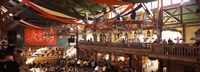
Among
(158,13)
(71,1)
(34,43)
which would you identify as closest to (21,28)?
(34,43)

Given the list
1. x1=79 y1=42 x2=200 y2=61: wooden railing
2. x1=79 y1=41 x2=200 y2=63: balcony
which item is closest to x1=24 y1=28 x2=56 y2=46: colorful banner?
x1=79 y1=41 x2=200 y2=63: balcony

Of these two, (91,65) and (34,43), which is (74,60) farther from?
(34,43)

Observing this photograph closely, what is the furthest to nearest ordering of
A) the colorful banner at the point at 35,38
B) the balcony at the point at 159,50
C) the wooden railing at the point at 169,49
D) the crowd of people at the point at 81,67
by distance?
the colorful banner at the point at 35,38
the crowd of people at the point at 81,67
the balcony at the point at 159,50
the wooden railing at the point at 169,49

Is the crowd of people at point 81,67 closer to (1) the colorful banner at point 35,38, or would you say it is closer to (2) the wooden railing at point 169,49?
(2) the wooden railing at point 169,49

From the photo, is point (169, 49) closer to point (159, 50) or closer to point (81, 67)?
point (159, 50)

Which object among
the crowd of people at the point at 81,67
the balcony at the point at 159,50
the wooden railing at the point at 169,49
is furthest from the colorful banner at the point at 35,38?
the wooden railing at the point at 169,49

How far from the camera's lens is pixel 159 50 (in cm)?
1052

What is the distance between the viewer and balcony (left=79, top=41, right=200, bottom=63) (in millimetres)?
8565

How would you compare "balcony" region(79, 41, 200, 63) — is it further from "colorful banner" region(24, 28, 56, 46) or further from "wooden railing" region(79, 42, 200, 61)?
"colorful banner" region(24, 28, 56, 46)

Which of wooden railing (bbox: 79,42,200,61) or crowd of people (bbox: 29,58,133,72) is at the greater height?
wooden railing (bbox: 79,42,200,61)

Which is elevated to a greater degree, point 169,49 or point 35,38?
point 35,38

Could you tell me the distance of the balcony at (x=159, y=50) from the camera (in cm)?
856

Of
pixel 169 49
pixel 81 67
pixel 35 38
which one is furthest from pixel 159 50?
pixel 35 38

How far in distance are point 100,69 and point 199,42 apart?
24.8 feet
